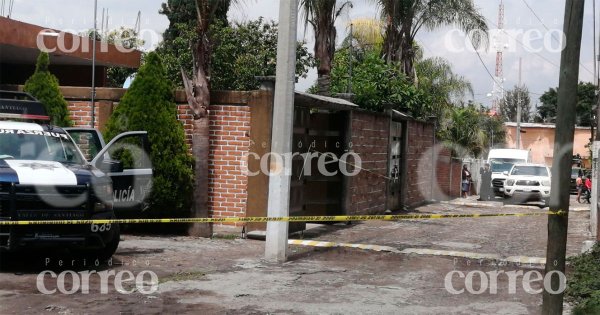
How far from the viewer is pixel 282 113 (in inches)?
425

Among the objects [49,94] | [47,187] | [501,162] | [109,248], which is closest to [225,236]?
[109,248]

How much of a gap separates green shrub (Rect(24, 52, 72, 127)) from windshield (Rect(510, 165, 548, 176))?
762 inches

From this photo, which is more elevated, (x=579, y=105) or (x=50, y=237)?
(x=579, y=105)

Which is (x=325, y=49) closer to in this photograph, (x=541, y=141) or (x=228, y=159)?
(x=228, y=159)

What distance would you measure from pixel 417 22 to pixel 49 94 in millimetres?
13734

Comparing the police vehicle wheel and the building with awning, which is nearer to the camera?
the police vehicle wheel

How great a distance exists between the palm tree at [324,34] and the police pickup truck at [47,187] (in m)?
9.34

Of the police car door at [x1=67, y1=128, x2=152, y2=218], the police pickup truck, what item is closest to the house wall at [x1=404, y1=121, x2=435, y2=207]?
the police car door at [x1=67, y1=128, x2=152, y2=218]

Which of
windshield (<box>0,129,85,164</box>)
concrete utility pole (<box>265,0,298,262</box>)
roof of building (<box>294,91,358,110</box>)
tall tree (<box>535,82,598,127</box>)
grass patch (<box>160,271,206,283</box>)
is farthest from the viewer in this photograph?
tall tree (<box>535,82,598,127</box>)

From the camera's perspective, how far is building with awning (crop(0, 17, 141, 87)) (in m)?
18.8

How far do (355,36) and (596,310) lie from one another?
25865mm

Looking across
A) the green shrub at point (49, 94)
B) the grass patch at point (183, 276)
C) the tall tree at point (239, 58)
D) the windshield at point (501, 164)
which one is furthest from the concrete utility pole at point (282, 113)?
the windshield at point (501, 164)

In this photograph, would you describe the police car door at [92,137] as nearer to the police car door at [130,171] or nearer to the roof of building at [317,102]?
the police car door at [130,171]

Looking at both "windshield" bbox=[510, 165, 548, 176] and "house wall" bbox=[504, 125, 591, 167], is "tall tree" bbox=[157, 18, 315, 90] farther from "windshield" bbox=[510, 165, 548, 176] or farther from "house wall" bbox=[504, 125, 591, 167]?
"house wall" bbox=[504, 125, 591, 167]
